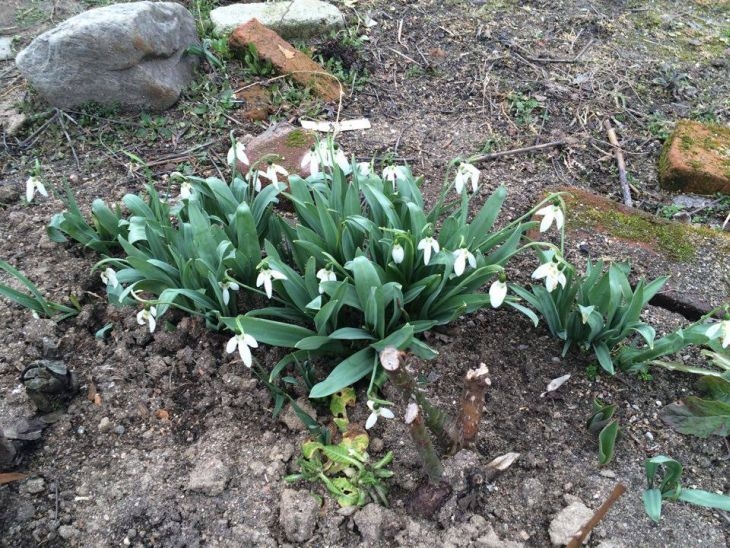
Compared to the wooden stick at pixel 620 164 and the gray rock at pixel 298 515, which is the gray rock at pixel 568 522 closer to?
the gray rock at pixel 298 515

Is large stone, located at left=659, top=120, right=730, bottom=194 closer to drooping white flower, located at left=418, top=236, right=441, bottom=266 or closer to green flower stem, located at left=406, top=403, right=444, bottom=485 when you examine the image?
drooping white flower, located at left=418, top=236, right=441, bottom=266

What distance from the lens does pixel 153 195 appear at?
2594 mm

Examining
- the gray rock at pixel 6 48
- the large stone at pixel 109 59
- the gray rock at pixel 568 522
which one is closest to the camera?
the gray rock at pixel 568 522

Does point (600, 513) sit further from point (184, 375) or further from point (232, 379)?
point (184, 375)

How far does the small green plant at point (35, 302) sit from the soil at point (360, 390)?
54 mm

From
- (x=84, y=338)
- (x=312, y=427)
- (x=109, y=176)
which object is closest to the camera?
(x=312, y=427)

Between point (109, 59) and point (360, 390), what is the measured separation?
241 centimetres

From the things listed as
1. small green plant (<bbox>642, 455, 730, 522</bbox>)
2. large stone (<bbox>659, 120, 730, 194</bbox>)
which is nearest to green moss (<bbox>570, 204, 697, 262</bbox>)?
large stone (<bbox>659, 120, 730, 194</bbox>)

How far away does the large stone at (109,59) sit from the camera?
11.3ft

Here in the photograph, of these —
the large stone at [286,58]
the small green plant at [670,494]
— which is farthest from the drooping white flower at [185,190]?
the small green plant at [670,494]

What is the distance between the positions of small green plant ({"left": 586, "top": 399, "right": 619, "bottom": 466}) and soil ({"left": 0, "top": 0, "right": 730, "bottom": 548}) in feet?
0.18

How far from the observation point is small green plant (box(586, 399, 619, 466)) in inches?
81.0

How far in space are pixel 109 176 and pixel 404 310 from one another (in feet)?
6.30

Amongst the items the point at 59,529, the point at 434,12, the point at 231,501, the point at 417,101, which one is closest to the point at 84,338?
the point at 59,529
